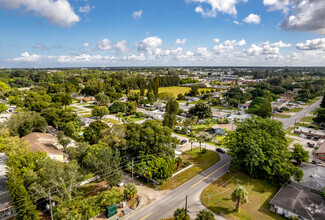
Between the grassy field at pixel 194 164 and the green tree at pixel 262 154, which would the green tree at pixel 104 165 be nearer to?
the grassy field at pixel 194 164

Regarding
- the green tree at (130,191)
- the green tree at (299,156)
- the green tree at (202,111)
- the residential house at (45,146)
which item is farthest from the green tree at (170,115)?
the green tree at (299,156)

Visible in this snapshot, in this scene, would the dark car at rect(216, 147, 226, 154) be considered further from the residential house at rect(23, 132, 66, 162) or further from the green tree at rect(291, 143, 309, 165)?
the residential house at rect(23, 132, 66, 162)

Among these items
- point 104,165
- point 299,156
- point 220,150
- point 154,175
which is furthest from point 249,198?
point 104,165

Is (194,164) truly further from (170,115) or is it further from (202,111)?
(202,111)

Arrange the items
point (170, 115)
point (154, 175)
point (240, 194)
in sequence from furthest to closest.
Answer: point (170, 115)
point (154, 175)
point (240, 194)

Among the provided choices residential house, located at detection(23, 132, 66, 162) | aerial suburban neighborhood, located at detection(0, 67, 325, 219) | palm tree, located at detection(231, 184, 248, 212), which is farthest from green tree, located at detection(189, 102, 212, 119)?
residential house, located at detection(23, 132, 66, 162)
